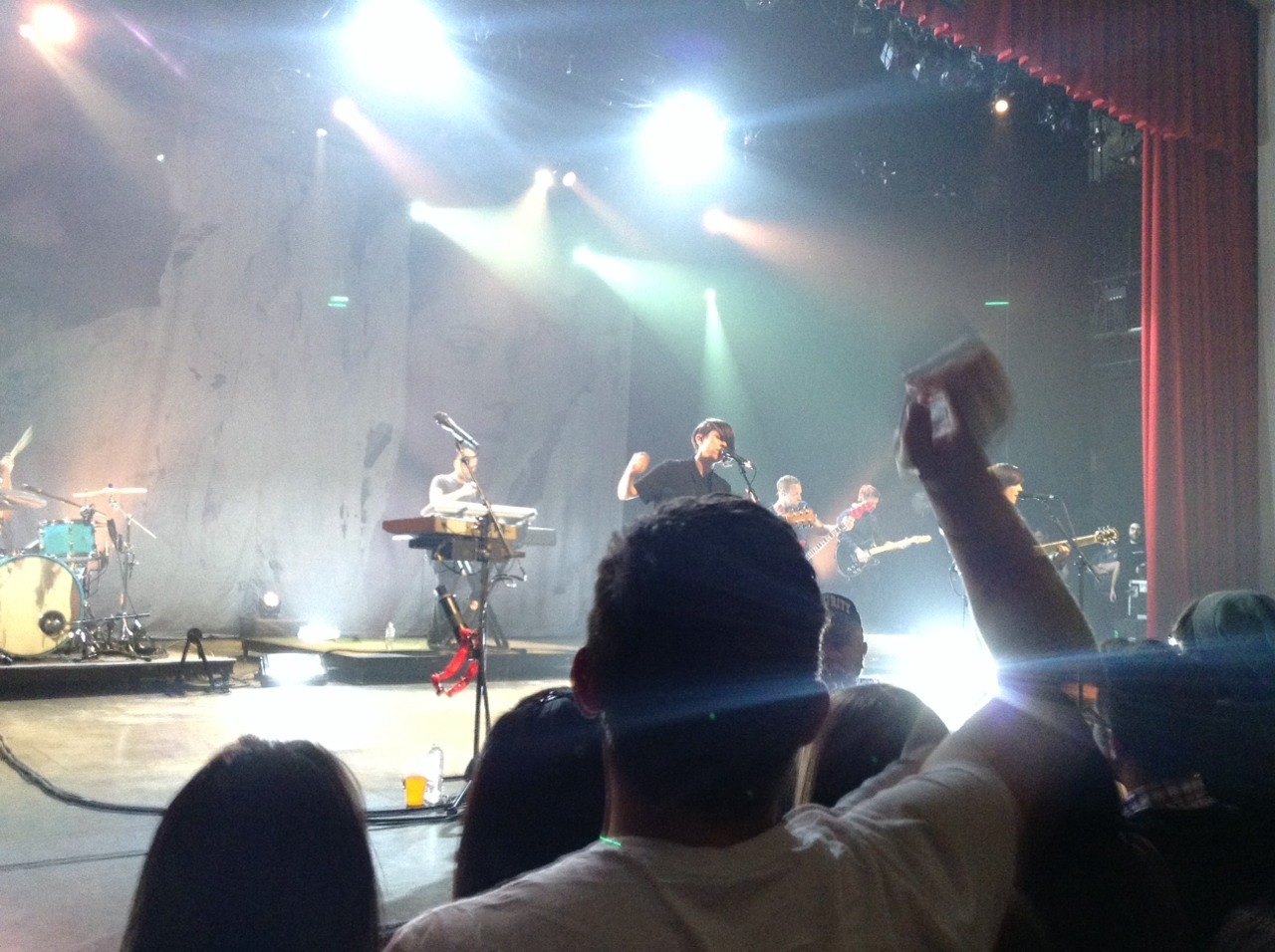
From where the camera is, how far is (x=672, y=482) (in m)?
5.91

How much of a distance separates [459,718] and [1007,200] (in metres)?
9.15

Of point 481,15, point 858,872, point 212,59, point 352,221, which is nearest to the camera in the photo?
point 858,872

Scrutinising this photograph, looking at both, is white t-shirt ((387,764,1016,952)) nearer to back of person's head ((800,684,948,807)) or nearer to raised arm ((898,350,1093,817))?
raised arm ((898,350,1093,817))

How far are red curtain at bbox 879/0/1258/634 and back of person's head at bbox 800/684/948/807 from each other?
520cm

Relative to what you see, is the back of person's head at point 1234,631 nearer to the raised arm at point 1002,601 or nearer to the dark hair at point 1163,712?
the dark hair at point 1163,712

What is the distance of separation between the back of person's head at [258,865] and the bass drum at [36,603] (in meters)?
6.32

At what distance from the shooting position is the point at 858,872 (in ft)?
2.79

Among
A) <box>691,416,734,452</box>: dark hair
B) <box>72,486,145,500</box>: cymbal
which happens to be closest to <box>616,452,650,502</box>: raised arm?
<box>691,416,734,452</box>: dark hair

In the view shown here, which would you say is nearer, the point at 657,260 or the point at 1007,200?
the point at 1007,200

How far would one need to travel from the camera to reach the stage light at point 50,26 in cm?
897

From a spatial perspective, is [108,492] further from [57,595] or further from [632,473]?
[632,473]

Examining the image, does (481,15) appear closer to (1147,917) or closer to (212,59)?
(212,59)

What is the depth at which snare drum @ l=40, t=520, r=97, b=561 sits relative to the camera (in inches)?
288

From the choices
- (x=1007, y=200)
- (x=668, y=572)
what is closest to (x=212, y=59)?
(x=1007, y=200)
